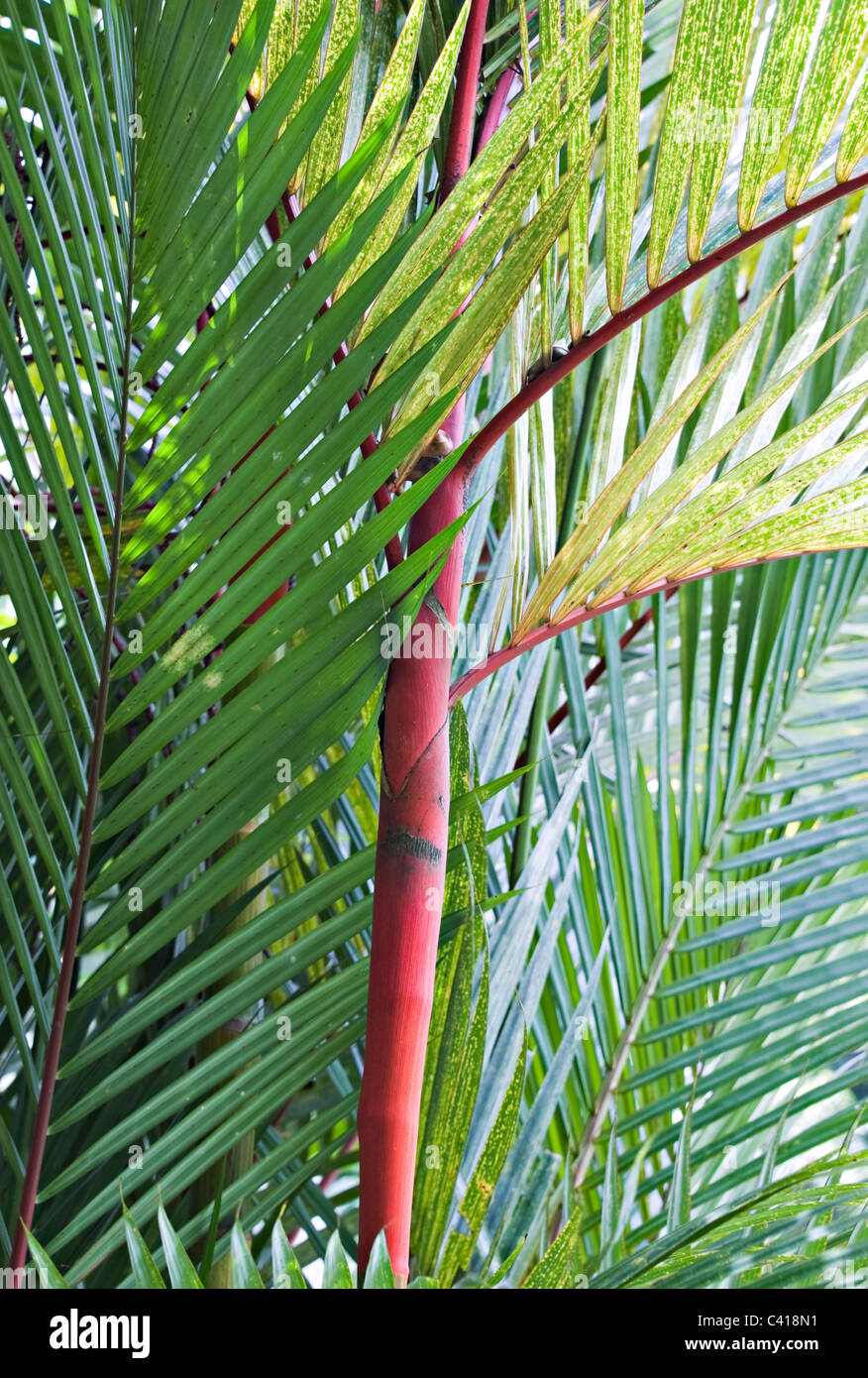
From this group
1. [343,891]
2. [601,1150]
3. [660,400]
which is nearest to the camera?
[343,891]

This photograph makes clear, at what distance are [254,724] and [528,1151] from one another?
30 centimetres

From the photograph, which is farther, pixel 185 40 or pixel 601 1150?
pixel 601 1150

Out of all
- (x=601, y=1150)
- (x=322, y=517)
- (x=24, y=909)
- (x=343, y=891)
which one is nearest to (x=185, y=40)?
(x=322, y=517)

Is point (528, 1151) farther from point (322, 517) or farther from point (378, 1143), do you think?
point (322, 517)

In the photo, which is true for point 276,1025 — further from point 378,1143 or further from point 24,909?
point 24,909

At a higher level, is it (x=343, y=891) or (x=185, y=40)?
(x=185, y=40)

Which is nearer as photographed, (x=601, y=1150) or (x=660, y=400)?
(x=660, y=400)

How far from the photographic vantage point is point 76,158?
404 millimetres
